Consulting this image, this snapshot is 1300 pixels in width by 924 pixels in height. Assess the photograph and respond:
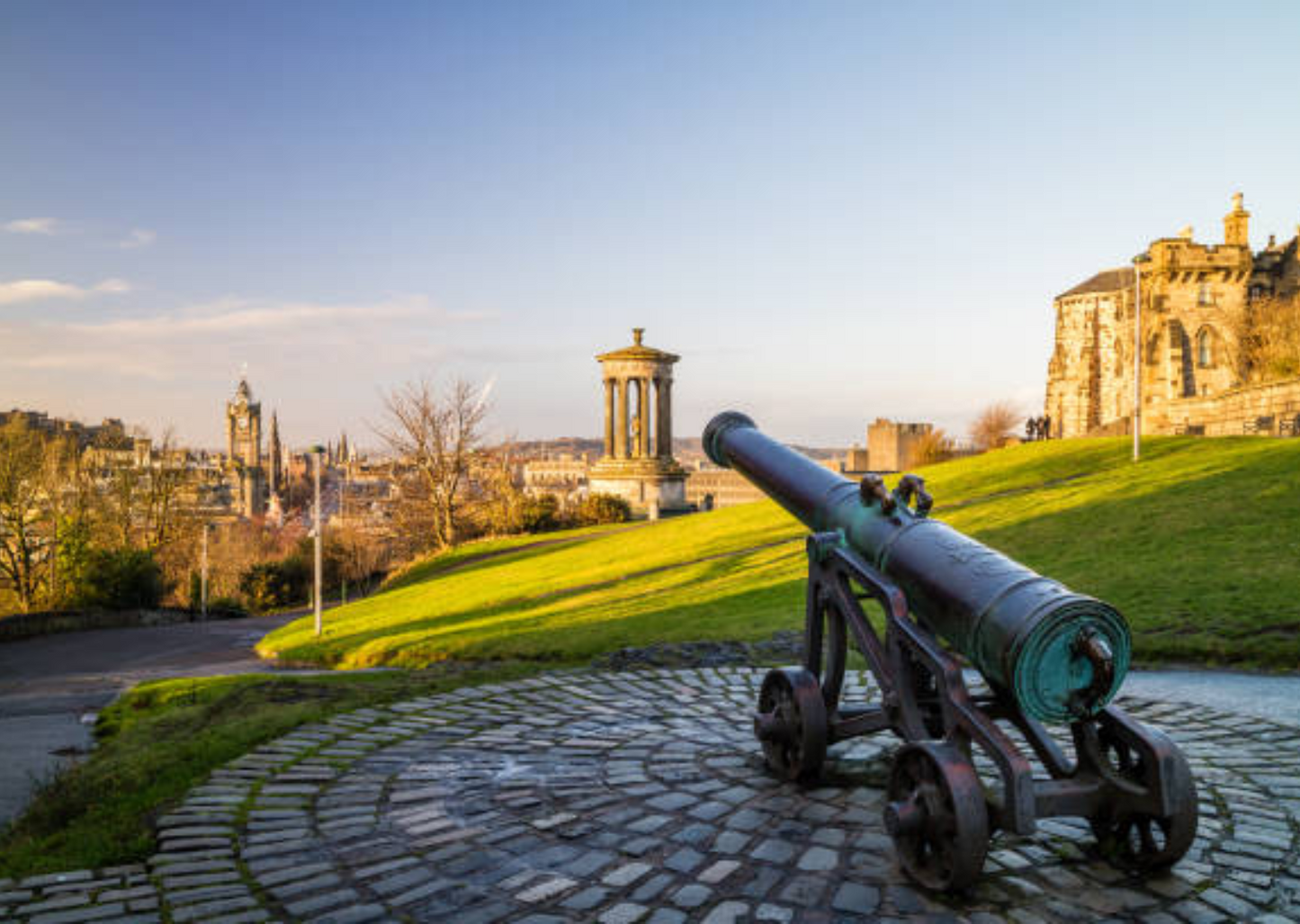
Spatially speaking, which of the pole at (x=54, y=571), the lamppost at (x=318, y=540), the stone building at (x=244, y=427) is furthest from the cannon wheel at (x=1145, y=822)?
the stone building at (x=244, y=427)

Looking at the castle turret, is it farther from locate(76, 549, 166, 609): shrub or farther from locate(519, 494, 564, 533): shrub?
locate(76, 549, 166, 609): shrub

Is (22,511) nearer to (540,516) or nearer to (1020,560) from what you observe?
(540,516)

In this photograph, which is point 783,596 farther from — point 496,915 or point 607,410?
point 607,410

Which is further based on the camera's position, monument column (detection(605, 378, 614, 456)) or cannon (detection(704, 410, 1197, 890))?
monument column (detection(605, 378, 614, 456))

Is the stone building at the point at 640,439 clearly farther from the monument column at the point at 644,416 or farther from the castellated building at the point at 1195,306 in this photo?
the castellated building at the point at 1195,306

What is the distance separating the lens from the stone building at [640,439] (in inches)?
1641

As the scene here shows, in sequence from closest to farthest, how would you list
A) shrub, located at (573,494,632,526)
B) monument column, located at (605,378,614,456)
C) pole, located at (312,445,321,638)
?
pole, located at (312,445,321,638)
shrub, located at (573,494,632,526)
monument column, located at (605,378,614,456)

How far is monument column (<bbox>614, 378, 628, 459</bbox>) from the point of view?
42844 mm

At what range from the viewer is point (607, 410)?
43438 millimetres

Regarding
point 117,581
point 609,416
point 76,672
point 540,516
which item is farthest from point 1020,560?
point 609,416

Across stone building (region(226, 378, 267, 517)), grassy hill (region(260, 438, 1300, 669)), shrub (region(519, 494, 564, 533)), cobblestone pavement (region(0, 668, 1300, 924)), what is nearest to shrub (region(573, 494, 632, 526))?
shrub (region(519, 494, 564, 533))

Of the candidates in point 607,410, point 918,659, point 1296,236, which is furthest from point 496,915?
point 1296,236

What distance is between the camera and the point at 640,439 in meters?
43.5

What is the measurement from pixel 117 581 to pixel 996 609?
34.4m
